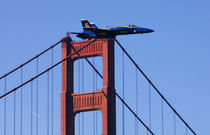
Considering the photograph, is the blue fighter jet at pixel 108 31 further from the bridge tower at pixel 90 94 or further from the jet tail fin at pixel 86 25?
the bridge tower at pixel 90 94

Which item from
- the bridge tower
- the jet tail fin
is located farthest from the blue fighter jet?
the bridge tower

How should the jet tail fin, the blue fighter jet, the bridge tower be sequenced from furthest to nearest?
the bridge tower, the jet tail fin, the blue fighter jet

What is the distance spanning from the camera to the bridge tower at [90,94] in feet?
320

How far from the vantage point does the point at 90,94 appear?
99750 millimetres

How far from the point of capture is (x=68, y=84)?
101 metres

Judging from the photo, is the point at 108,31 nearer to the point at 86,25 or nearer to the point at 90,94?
the point at 86,25

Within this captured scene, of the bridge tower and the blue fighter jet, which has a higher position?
the blue fighter jet

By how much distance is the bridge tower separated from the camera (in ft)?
320

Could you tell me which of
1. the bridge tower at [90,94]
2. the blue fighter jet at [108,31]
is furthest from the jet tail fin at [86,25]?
the bridge tower at [90,94]

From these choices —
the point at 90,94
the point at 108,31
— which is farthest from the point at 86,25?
the point at 90,94

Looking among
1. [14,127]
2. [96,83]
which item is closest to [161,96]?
[96,83]

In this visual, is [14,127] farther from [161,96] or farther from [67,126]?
[161,96]

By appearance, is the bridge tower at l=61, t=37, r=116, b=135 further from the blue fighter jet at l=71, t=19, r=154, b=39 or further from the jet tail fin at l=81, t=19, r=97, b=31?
the jet tail fin at l=81, t=19, r=97, b=31

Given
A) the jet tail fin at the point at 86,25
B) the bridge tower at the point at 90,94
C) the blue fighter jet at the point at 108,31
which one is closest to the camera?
the blue fighter jet at the point at 108,31
